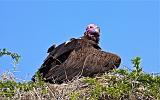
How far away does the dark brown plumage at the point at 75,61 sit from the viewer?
9617mm

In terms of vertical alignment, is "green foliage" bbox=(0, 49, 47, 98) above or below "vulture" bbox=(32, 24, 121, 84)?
below

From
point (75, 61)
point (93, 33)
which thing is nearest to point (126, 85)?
point (75, 61)

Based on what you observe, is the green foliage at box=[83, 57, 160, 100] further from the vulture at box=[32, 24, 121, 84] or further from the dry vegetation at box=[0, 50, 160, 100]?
the vulture at box=[32, 24, 121, 84]

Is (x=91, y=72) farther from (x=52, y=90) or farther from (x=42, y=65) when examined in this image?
(x=52, y=90)

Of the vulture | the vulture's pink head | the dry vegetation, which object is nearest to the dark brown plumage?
the vulture

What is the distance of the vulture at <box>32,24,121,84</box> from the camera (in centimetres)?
960

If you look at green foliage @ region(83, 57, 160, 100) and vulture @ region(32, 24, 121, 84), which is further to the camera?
vulture @ region(32, 24, 121, 84)

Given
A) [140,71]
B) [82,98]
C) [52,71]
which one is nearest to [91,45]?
[52,71]

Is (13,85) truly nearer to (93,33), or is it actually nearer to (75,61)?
(75,61)

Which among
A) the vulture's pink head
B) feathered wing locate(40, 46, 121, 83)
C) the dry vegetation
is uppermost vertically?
the vulture's pink head

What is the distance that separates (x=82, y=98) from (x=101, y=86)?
1.22 ft

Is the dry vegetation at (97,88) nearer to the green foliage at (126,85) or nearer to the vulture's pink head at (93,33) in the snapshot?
the green foliage at (126,85)

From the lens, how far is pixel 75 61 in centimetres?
1001

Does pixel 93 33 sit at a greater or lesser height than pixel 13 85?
greater
